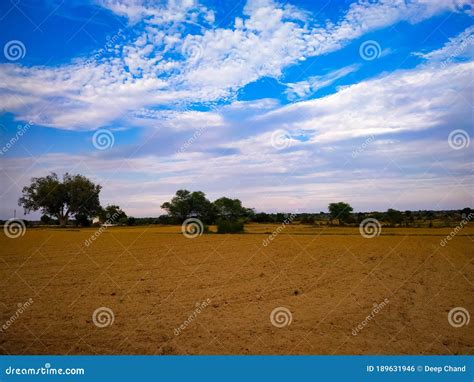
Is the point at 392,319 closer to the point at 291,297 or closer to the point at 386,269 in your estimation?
the point at 291,297

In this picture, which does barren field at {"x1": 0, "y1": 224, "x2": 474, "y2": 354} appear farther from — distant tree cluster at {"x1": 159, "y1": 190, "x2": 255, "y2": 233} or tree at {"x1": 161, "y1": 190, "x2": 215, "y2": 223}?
tree at {"x1": 161, "y1": 190, "x2": 215, "y2": 223}

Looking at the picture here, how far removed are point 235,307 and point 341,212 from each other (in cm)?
5146

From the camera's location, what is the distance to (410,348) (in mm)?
7629

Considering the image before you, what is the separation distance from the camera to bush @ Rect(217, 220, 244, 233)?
162ft

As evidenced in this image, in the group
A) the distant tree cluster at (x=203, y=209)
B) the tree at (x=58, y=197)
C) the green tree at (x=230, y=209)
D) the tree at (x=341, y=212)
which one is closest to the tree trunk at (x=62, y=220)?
the tree at (x=58, y=197)

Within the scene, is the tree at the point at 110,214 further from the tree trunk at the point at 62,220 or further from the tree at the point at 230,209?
the tree at the point at 230,209

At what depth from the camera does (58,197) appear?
71.5m

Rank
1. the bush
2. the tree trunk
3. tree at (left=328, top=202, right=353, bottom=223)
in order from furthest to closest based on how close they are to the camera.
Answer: the tree trunk, tree at (left=328, top=202, right=353, bottom=223), the bush

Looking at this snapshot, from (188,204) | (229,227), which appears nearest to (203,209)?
(188,204)

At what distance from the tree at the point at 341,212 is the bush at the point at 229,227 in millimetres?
18428

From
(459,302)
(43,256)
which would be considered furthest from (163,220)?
(459,302)

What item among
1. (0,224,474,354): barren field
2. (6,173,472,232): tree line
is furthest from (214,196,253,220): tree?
(0,224,474,354): barren field

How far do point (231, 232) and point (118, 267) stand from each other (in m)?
32.1

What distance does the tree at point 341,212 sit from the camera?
191ft
